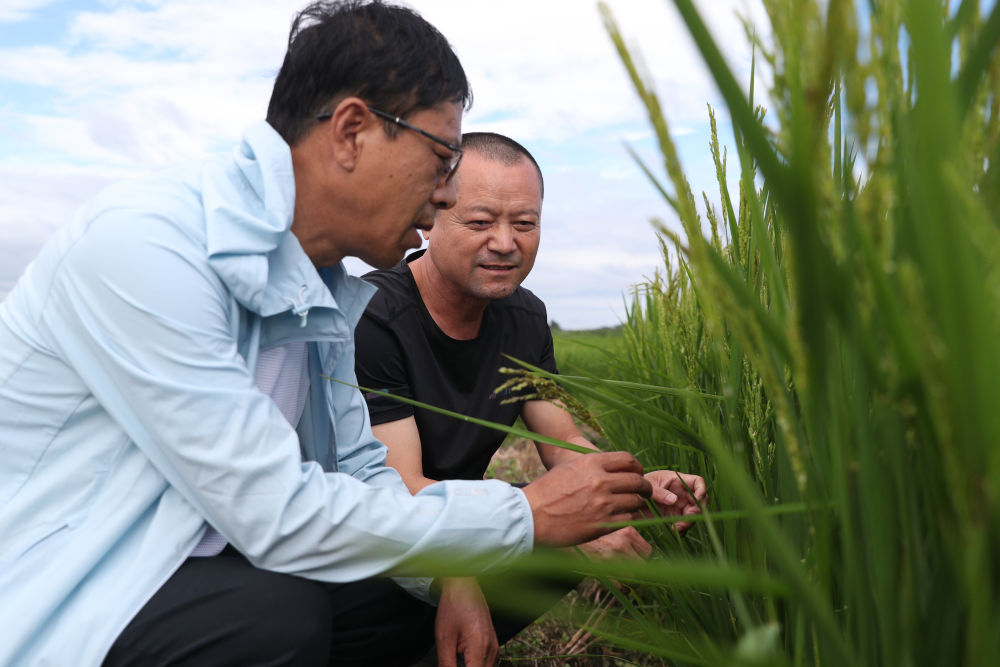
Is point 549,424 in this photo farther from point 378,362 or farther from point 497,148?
point 497,148

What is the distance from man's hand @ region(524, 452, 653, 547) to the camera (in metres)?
1.36

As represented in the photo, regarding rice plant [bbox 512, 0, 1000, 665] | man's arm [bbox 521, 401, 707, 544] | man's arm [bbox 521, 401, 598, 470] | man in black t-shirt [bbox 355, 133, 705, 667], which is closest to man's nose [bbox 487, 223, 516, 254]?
man in black t-shirt [bbox 355, 133, 705, 667]

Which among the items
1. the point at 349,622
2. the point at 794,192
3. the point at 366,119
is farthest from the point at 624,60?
the point at 349,622

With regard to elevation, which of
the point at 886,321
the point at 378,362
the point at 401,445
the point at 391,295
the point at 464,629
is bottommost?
the point at 464,629

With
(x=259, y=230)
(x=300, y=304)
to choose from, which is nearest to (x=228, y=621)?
(x=300, y=304)

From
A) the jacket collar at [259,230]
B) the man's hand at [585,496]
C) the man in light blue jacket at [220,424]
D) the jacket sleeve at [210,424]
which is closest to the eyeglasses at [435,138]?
the man in light blue jacket at [220,424]

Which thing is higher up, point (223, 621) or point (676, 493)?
point (676, 493)

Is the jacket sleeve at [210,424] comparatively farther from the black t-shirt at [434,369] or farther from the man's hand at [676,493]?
the black t-shirt at [434,369]

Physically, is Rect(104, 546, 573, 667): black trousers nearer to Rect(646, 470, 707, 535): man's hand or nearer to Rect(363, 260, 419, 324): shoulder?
Rect(646, 470, 707, 535): man's hand

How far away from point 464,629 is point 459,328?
1.13m

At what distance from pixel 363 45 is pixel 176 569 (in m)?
1.10

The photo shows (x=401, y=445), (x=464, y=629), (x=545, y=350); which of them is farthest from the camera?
(x=545, y=350)

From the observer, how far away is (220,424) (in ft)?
4.24

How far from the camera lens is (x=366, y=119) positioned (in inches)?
64.1
